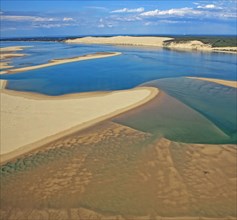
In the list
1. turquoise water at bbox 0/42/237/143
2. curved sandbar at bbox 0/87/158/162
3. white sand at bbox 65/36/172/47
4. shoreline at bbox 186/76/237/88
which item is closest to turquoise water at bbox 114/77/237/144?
turquoise water at bbox 0/42/237/143

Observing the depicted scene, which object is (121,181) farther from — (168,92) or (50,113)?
(168,92)

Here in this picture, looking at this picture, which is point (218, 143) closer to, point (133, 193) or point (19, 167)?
point (133, 193)

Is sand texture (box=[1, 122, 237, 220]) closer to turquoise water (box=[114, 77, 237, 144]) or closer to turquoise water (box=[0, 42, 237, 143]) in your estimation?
turquoise water (box=[114, 77, 237, 144])

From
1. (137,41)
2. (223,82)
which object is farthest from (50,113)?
(137,41)

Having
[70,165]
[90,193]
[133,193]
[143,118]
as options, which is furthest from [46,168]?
[143,118]

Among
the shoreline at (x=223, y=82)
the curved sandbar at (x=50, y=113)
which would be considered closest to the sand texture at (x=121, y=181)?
the curved sandbar at (x=50, y=113)
